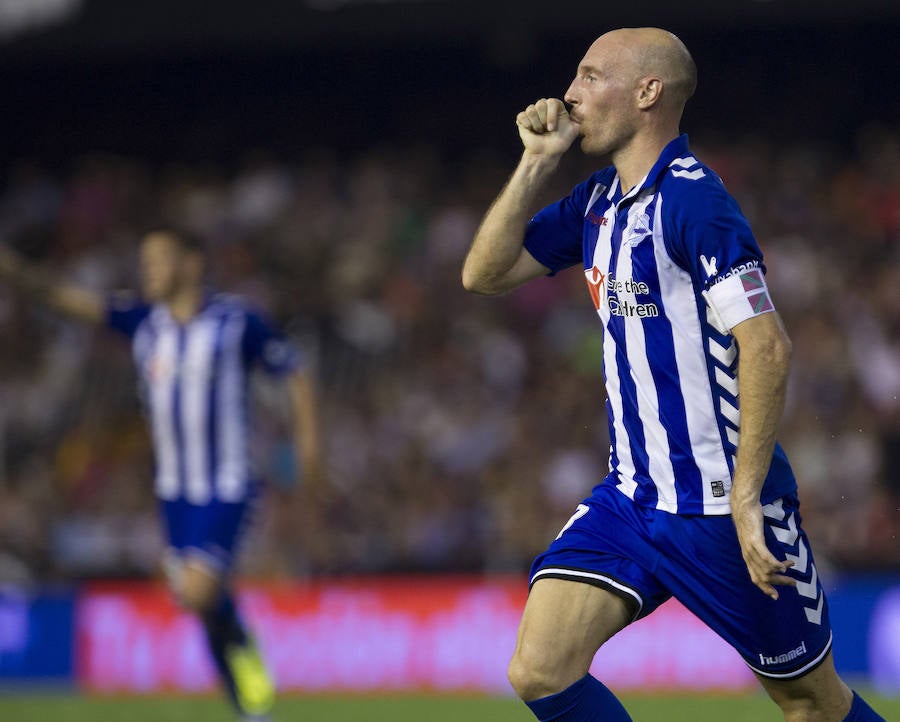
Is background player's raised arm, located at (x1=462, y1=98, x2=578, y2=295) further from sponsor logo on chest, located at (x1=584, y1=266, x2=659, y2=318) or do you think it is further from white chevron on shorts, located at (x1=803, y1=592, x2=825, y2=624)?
white chevron on shorts, located at (x1=803, y1=592, x2=825, y2=624)

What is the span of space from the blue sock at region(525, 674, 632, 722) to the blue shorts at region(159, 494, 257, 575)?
3.78m

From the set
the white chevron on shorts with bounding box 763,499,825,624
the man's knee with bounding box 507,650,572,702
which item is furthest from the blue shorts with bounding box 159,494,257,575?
the white chevron on shorts with bounding box 763,499,825,624

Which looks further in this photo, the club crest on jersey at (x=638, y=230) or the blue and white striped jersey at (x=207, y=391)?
the blue and white striped jersey at (x=207, y=391)

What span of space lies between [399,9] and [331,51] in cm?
337

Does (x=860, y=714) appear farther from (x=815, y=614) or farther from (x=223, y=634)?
(x=223, y=634)

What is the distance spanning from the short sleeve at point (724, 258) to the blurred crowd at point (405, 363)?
7.35 meters

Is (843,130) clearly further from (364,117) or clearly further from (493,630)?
(493,630)

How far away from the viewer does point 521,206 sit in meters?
4.71

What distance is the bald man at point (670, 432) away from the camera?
4.10 meters

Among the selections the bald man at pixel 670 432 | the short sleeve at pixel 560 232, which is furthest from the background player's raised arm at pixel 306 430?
the bald man at pixel 670 432

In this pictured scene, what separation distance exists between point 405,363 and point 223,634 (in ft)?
22.0

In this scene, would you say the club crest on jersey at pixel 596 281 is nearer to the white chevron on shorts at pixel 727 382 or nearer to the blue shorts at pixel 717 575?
the white chevron on shorts at pixel 727 382

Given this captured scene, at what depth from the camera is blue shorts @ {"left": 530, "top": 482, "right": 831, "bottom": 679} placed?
428 centimetres

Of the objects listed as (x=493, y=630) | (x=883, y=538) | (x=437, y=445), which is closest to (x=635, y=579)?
(x=493, y=630)
